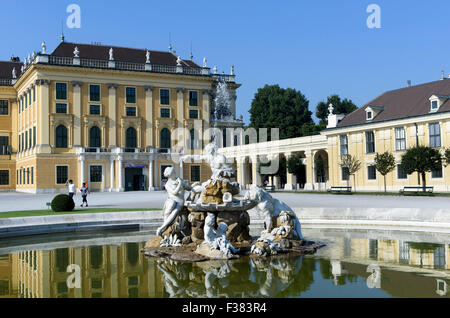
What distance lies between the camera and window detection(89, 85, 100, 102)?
57656 millimetres

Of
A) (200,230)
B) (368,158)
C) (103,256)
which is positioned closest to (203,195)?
(200,230)

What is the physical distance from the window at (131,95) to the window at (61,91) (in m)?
7.50

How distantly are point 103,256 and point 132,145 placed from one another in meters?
48.4

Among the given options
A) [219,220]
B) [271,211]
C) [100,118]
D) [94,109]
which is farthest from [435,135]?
[94,109]

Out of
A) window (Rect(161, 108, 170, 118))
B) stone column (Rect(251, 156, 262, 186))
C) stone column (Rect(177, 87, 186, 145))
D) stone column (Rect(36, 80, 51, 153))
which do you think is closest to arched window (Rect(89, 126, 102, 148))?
stone column (Rect(36, 80, 51, 153))

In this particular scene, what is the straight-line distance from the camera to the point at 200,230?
13164mm

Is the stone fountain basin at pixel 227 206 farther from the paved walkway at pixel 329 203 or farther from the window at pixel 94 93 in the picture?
the window at pixel 94 93

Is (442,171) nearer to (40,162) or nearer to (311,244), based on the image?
(311,244)

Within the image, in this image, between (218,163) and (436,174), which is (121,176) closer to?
(436,174)

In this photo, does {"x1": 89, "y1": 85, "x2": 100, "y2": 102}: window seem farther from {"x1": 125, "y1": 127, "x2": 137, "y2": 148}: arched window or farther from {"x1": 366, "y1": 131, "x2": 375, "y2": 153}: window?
{"x1": 366, "y1": 131, "x2": 375, "y2": 153}: window

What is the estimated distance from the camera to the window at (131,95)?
59719 mm

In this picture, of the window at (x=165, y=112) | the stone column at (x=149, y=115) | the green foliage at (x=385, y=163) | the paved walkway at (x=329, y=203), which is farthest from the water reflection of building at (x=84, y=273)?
A: the window at (x=165, y=112)

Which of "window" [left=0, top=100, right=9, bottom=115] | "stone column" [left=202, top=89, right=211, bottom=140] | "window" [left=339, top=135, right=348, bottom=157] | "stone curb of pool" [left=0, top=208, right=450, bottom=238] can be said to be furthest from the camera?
"window" [left=0, top=100, right=9, bottom=115]

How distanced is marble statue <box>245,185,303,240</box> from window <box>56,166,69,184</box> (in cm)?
4692
